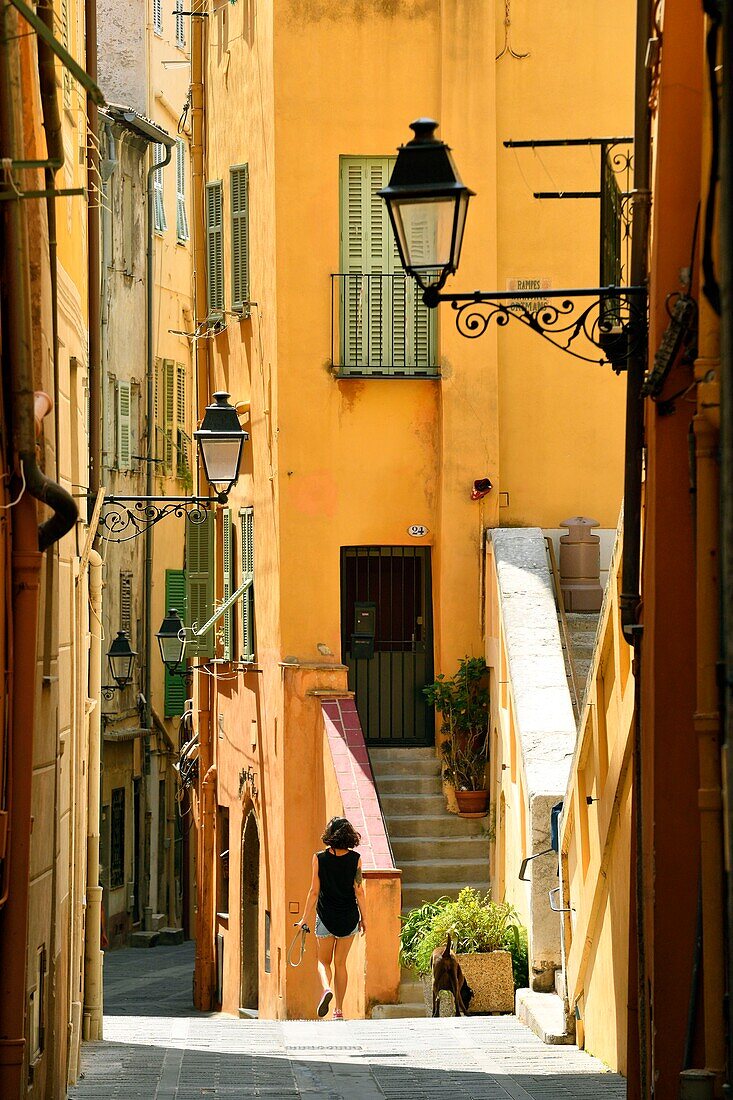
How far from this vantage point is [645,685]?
26.5 feet

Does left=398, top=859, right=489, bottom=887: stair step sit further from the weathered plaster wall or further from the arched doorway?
the arched doorway

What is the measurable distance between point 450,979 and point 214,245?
10845 mm

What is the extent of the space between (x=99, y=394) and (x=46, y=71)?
4931 millimetres

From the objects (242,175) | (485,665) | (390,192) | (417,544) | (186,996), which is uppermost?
(242,175)

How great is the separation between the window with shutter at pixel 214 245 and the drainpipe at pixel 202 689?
0.22 meters

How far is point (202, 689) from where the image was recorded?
23.3 meters

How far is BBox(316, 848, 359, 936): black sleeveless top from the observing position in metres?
13.4

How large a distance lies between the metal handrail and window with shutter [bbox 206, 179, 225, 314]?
17.3 ft

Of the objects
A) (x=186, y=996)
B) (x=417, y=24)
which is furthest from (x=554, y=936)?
(x=186, y=996)

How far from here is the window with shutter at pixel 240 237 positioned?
20047mm

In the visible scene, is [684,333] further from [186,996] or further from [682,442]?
[186,996]

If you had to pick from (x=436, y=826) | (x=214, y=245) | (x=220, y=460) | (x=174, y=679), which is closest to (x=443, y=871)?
(x=436, y=826)

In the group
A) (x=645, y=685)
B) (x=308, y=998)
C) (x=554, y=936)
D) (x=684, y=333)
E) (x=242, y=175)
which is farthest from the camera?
(x=242, y=175)

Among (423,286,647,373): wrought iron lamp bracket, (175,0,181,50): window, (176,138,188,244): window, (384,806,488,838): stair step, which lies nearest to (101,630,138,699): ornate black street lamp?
(384,806,488,838): stair step
